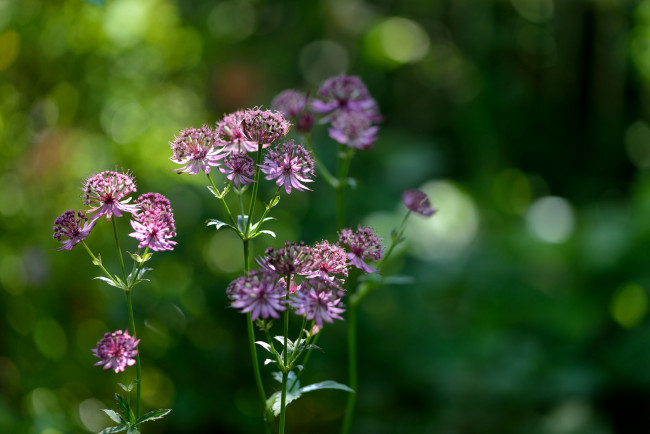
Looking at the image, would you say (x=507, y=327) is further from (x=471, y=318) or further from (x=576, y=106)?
(x=576, y=106)

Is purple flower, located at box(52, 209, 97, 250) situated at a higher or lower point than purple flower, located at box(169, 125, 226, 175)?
lower

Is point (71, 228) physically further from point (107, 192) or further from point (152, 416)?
point (152, 416)

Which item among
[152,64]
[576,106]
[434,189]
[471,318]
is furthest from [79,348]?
[576,106]

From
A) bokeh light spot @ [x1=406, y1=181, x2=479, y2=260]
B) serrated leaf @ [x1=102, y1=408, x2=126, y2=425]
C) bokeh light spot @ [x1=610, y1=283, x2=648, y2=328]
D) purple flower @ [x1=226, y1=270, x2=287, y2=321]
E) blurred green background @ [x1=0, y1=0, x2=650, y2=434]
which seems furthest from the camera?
bokeh light spot @ [x1=406, y1=181, x2=479, y2=260]

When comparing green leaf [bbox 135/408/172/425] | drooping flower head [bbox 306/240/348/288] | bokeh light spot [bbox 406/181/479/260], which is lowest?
bokeh light spot [bbox 406/181/479/260]

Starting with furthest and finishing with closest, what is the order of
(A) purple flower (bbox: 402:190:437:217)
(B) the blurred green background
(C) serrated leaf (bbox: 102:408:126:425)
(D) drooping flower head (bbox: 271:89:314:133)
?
(B) the blurred green background, (D) drooping flower head (bbox: 271:89:314:133), (A) purple flower (bbox: 402:190:437:217), (C) serrated leaf (bbox: 102:408:126:425)

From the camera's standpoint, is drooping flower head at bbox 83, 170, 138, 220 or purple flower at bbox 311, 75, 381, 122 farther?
purple flower at bbox 311, 75, 381, 122

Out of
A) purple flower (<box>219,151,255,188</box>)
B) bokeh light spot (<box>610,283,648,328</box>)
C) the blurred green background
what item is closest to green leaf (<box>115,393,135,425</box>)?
purple flower (<box>219,151,255,188</box>)

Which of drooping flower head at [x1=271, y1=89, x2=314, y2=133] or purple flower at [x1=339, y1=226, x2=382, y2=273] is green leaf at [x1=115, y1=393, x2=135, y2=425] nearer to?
purple flower at [x1=339, y1=226, x2=382, y2=273]

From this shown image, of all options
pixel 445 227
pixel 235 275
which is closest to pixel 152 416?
pixel 235 275
